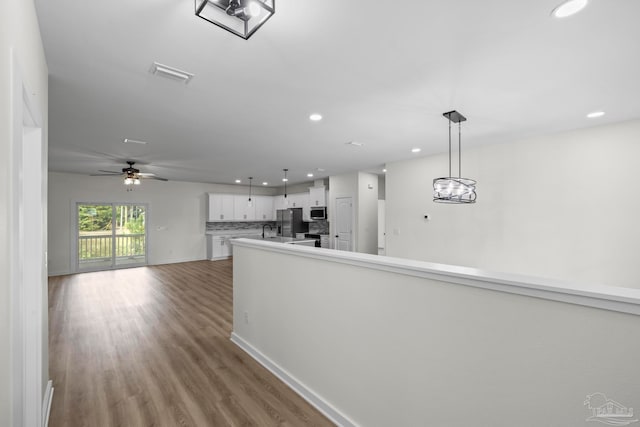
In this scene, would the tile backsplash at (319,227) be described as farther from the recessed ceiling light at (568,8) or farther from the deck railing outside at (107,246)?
the recessed ceiling light at (568,8)

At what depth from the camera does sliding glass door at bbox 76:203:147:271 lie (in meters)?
7.52

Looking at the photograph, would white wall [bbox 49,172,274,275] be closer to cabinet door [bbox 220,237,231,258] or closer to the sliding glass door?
the sliding glass door

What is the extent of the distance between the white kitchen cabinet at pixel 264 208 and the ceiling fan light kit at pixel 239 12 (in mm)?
8953

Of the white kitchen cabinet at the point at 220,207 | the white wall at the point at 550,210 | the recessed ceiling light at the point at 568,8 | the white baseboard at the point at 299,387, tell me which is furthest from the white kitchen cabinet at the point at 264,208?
the recessed ceiling light at the point at 568,8

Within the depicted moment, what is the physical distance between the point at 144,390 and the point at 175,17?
9.18 feet

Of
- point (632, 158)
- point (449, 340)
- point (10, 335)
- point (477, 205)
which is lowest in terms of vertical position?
point (449, 340)

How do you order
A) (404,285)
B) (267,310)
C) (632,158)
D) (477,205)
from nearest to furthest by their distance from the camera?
1. (404,285)
2. (267,310)
3. (632,158)
4. (477,205)

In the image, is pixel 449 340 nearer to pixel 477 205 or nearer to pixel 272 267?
pixel 272 267

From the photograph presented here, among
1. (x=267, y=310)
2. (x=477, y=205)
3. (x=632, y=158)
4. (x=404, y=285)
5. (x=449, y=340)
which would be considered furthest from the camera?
(x=477, y=205)

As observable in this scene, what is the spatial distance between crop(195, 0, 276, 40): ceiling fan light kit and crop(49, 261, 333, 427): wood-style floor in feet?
8.03

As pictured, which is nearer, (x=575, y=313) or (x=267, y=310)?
(x=575, y=313)

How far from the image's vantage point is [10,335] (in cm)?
103

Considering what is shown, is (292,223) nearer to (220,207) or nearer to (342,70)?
(220,207)

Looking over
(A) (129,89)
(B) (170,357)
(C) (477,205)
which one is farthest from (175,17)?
(C) (477,205)
